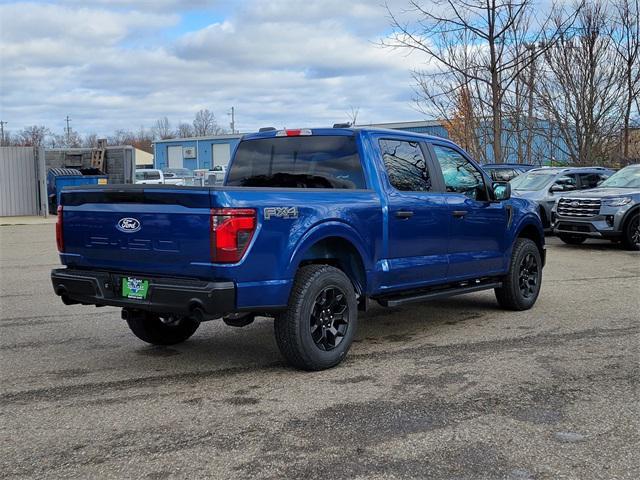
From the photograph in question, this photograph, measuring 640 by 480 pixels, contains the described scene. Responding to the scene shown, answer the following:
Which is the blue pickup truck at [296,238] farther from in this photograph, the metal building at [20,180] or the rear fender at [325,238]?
the metal building at [20,180]

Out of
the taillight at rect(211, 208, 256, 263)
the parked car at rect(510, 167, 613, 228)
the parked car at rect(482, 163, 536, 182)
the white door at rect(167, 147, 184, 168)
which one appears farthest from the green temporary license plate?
the white door at rect(167, 147, 184, 168)

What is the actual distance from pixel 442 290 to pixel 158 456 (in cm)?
383

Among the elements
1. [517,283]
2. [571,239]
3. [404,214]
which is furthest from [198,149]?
[404,214]

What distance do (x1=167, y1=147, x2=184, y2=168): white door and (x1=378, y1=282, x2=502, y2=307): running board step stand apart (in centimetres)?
6519

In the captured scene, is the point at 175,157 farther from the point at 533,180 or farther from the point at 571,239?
the point at 571,239

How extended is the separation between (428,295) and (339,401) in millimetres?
2120

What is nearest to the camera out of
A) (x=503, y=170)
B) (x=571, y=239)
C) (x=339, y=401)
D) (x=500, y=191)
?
(x=339, y=401)

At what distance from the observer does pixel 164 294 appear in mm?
5145

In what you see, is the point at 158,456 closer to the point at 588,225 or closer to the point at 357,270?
the point at 357,270

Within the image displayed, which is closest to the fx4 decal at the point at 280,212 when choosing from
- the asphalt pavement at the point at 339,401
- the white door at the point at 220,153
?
the asphalt pavement at the point at 339,401

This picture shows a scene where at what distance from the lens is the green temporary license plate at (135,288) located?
528 cm

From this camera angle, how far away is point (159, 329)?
6.67 metres

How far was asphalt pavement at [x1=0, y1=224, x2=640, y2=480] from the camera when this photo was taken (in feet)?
12.9

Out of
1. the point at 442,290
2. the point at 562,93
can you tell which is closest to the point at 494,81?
the point at 562,93
